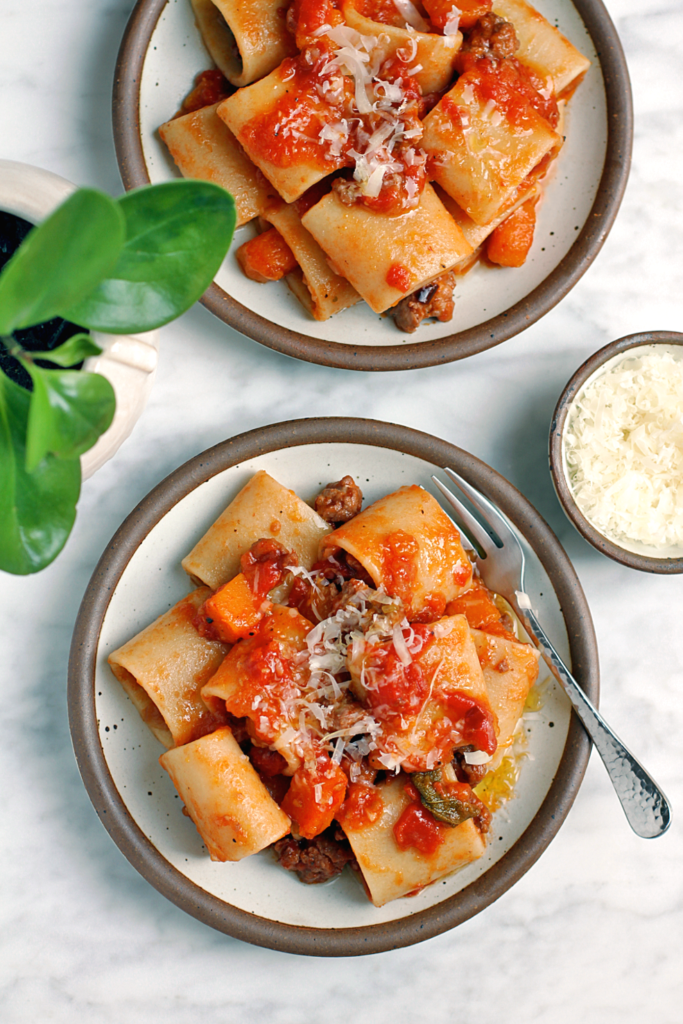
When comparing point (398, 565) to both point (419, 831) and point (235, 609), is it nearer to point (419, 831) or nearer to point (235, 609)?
point (235, 609)

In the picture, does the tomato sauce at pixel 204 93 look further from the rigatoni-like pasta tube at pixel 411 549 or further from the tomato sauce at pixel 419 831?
the tomato sauce at pixel 419 831

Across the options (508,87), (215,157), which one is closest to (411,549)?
(215,157)

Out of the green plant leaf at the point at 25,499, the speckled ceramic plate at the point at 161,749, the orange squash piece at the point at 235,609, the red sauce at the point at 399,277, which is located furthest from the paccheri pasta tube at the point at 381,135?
the green plant leaf at the point at 25,499

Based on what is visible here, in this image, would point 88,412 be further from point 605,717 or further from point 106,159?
point 605,717

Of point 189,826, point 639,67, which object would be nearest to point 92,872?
point 189,826

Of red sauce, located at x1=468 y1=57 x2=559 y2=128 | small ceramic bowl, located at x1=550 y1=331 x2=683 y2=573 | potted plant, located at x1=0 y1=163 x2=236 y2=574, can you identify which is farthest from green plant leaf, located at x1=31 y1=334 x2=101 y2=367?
red sauce, located at x1=468 y1=57 x2=559 y2=128

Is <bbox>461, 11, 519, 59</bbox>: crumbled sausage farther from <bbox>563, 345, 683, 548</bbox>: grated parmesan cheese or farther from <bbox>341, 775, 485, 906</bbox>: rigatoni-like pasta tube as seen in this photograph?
<bbox>341, 775, 485, 906</bbox>: rigatoni-like pasta tube
